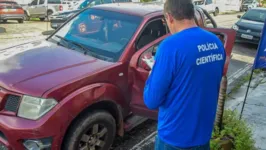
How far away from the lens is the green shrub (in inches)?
122

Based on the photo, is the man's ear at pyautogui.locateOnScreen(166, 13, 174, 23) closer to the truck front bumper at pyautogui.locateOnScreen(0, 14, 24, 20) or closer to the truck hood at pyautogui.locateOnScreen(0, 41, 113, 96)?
the truck hood at pyautogui.locateOnScreen(0, 41, 113, 96)

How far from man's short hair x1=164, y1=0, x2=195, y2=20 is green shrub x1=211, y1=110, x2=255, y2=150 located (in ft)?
5.57

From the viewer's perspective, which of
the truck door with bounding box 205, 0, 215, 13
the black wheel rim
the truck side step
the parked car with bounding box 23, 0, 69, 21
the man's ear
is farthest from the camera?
the truck door with bounding box 205, 0, 215, 13

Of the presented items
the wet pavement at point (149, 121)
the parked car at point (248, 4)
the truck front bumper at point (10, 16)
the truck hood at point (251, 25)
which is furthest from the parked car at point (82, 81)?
the parked car at point (248, 4)

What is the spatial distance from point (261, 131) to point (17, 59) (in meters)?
3.41

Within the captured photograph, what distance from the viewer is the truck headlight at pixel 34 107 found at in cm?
267

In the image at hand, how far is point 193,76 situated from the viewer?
1752mm

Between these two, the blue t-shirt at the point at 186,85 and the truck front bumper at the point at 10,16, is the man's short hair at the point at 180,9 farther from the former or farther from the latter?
the truck front bumper at the point at 10,16

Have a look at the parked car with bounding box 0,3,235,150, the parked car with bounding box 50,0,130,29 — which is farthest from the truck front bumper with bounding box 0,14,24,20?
the parked car with bounding box 0,3,235,150

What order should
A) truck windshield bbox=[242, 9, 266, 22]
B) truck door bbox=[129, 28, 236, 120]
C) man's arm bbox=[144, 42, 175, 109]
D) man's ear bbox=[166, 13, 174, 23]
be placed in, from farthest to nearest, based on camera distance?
truck windshield bbox=[242, 9, 266, 22]
truck door bbox=[129, 28, 236, 120]
man's ear bbox=[166, 13, 174, 23]
man's arm bbox=[144, 42, 175, 109]

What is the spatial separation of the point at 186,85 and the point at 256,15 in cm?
1161

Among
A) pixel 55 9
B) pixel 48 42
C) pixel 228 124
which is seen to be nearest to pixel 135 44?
pixel 48 42

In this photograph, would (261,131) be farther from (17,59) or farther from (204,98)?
(17,59)

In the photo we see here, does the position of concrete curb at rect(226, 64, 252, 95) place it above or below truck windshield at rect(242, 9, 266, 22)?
below
